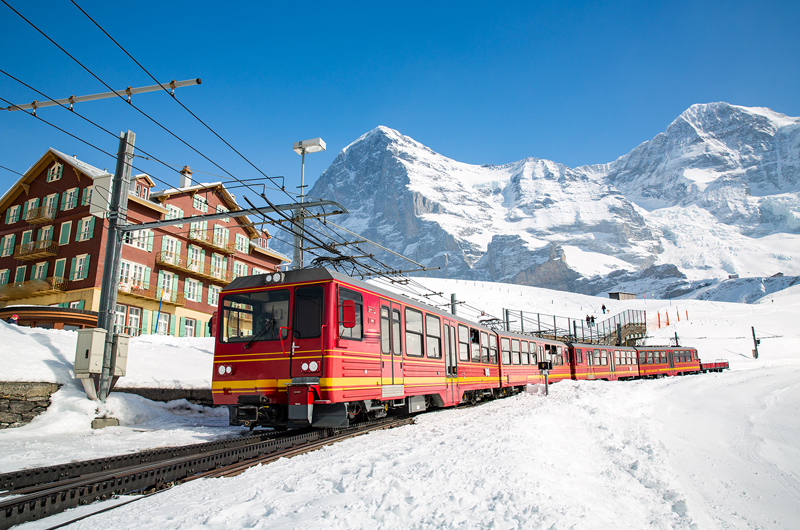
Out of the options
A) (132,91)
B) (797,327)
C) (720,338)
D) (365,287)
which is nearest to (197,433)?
(365,287)

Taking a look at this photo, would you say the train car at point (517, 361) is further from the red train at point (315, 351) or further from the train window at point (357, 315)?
the train window at point (357, 315)

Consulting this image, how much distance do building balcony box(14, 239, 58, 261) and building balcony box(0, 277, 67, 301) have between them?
5.67 feet

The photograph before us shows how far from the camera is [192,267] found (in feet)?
113

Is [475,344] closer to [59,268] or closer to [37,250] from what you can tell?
[59,268]

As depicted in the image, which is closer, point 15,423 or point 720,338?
point 15,423

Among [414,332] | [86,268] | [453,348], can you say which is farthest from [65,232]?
[414,332]

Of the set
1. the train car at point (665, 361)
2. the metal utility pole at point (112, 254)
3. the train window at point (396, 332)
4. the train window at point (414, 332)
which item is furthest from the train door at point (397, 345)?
the train car at point (665, 361)

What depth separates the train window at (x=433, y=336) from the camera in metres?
13.1

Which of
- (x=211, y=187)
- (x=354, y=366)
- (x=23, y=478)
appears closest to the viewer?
(x=23, y=478)

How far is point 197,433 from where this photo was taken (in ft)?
35.3

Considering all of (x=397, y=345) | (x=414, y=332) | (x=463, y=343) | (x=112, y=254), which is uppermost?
(x=112, y=254)

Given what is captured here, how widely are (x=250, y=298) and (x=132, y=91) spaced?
5849mm

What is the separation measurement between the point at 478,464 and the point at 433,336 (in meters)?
6.45

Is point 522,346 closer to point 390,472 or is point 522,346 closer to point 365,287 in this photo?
point 365,287
